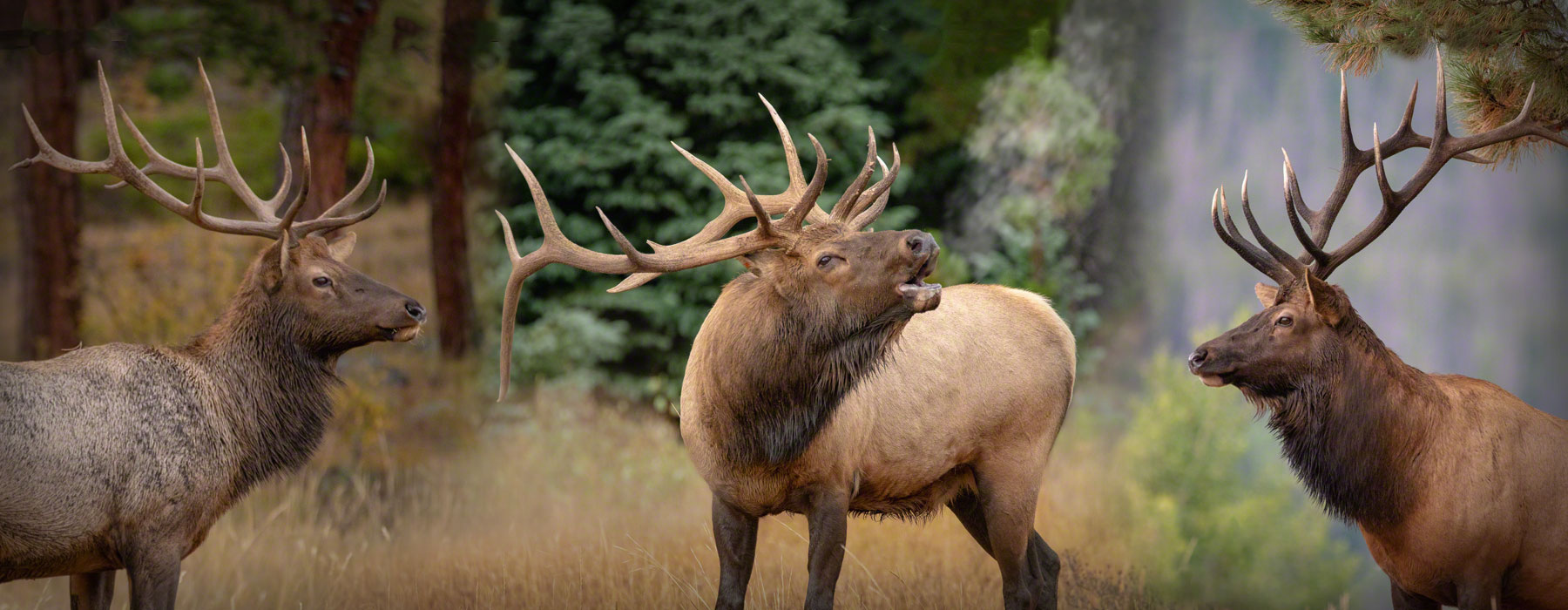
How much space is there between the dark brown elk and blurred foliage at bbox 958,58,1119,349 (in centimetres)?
644

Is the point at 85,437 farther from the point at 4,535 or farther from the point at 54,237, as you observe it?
the point at 54,237

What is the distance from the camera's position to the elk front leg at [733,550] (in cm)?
390

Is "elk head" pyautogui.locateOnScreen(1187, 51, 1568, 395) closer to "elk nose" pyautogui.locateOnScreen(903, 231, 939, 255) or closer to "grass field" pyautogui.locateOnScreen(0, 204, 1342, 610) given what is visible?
"elk nose" pyautogui.locateOnScreen(903, 231, 939, 255)

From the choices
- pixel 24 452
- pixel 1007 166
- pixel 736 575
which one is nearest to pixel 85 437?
pixel 24 452

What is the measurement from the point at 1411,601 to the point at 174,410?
425 cm

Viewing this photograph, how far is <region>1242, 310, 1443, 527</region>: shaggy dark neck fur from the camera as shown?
12.3ft

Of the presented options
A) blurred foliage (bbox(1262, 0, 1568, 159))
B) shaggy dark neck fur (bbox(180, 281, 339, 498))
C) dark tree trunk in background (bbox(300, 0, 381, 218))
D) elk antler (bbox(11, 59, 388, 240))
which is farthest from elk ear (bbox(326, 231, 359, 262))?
blurred foliage (bbox(1262, 0, 1568, 159))

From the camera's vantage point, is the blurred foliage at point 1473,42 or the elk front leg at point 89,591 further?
the blurred foliage at point 1473,42

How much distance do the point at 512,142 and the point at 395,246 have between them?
116 inches

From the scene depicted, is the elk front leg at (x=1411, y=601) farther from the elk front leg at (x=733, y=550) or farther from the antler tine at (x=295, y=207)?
the antler tine at (x=295, y=207)

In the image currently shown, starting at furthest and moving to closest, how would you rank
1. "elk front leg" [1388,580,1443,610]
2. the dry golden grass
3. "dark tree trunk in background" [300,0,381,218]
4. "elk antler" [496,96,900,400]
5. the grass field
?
1. "dark tree trunk in background" [300,0,381,218]
2. the grass field
3. the dry golden grass
4. "elk front leg" [1388,580,1443,610]
5. "elk antler" [496,96,900,400]

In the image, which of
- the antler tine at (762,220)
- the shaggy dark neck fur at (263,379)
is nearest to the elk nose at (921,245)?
the antler tine at (762,220)

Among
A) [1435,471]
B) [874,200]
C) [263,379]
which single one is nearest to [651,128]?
[874,200]

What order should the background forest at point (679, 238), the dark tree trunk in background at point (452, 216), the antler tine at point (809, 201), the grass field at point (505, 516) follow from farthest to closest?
the dark tree trunk in background at point (452, 216) → the background forest at point (679, 238) → the grass field at point (505, 516) → the antler tine at point (809, 201)
